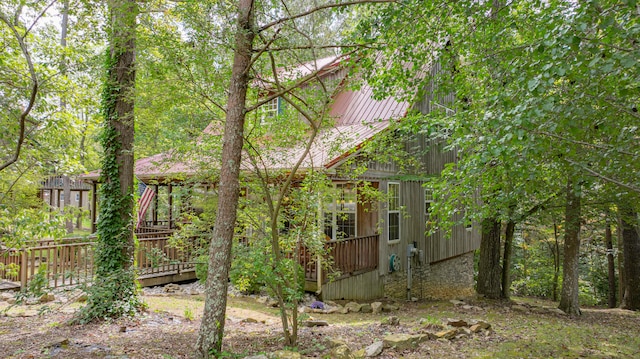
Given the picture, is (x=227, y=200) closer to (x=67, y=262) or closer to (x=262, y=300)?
(x=262, y=300)

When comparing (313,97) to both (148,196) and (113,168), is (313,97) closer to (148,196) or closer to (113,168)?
(113,168)

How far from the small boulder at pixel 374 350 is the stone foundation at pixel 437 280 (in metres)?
5.72

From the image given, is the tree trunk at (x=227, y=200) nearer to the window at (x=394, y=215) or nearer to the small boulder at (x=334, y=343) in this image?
the small boulder at (x=334, y=343)

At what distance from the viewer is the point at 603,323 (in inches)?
331

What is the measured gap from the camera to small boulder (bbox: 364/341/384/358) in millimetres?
4969

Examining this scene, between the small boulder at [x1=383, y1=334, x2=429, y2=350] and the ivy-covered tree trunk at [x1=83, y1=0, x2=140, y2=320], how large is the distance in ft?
13.9

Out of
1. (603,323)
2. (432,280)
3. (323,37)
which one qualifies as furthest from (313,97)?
(432,280)

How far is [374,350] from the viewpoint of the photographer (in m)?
5.04

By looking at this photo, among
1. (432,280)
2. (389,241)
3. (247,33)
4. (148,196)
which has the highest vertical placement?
(247,33)

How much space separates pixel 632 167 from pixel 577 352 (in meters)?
2.92

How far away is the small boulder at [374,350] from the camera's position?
4.97 m

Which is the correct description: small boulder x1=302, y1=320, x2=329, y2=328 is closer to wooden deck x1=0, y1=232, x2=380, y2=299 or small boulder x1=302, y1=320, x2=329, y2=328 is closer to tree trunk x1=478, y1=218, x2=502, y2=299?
wooden deck x1=0, y1=232, x2=380, y2=299

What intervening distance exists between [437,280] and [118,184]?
34.6 ft

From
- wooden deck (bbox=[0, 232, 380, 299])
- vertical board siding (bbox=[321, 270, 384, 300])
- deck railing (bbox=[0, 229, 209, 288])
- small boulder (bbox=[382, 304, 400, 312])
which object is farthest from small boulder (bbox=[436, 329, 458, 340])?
deck railing (bbox=[0, 229, 209, 288])
